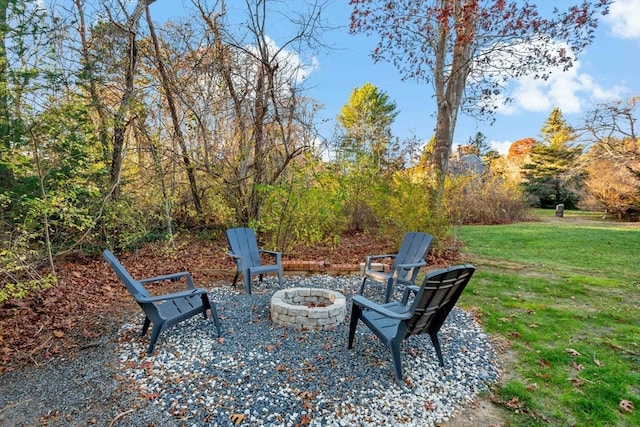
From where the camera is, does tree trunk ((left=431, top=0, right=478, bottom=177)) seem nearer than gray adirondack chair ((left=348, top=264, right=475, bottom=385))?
No

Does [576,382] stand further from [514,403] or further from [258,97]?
[258,97]

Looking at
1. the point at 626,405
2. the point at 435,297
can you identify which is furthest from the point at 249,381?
the point at 626,405

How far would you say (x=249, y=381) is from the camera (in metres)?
2.28

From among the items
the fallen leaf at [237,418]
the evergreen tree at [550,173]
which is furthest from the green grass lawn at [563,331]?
the evergreen tree at [550,173]

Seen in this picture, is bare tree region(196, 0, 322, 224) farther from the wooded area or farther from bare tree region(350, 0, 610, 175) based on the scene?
bare tree region(350, 0, 610, 175)

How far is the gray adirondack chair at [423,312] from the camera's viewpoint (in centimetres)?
228

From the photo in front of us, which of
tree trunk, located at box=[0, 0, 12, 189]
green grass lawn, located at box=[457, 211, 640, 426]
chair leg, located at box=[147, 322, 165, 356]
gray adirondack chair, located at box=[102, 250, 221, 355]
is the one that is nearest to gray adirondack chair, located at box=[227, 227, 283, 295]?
gray adirondack chair, located at box=[102, 250, 221, 355]

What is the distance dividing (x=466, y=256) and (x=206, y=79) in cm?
587

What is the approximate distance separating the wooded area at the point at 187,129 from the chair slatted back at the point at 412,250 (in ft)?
5.38

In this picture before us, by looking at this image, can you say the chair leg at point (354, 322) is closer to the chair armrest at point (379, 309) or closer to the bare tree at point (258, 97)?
the chair armrest at point (379, 309)

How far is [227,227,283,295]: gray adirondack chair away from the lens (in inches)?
163

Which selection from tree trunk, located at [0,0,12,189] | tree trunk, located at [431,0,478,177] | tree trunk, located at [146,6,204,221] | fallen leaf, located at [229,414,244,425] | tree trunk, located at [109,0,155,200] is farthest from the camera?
tree trunk, located at [431,0,478,177]

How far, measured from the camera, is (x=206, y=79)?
228 inches

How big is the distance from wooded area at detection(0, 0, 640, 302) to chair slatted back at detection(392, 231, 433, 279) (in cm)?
164
